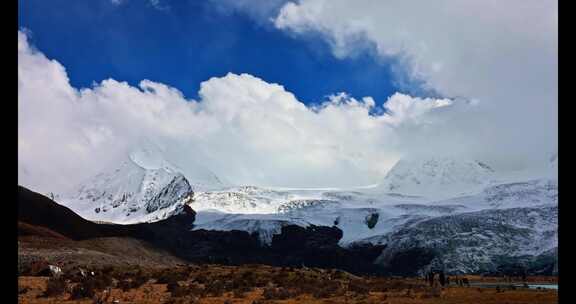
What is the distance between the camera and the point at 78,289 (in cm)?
3841

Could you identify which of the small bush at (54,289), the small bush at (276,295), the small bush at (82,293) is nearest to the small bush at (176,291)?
the small bush at (82,293)

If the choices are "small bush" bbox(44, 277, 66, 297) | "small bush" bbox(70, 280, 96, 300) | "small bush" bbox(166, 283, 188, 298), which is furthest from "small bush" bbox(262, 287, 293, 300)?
"small bush" bbox(44, 277, 66, 297)

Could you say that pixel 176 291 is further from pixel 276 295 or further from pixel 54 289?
pixel 54 289

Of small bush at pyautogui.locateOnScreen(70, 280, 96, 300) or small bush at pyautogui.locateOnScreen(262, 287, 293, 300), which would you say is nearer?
small bush at pyautogui.locateOnScreen(70, 280, 96, 300)

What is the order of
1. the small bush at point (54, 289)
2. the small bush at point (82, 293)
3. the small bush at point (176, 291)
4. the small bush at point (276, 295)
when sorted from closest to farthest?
1. the small bush at point (82, 293)
2. the small bush at point (54, 289)
3. the small bush at point (176, 291)
4. the small bush at point (276, 295)

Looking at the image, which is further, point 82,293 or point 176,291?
point 176,291

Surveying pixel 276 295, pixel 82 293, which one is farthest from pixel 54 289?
pixel 276 295

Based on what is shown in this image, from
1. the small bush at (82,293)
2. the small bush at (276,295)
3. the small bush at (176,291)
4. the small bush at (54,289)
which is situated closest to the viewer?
the small bush at (82,293)

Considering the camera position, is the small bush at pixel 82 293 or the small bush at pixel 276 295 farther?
the small bush at pixel 276 295

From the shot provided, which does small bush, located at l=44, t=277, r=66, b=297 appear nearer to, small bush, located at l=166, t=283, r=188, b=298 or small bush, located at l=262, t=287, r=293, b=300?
small bush, located at l=166, t=283, r=188, b=298

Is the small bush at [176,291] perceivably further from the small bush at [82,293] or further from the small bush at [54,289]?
the small bush at [54,289]

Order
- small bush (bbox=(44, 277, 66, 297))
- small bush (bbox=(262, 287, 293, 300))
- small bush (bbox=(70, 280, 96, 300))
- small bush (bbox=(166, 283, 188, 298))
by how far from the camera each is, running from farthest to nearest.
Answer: small bush (bbox=(262, 287, 293, 300)), small bush (bbox=(166, 283, 188, 298)), small bush (bbox=(44, 277, 66, 297)), small bush (bbox=(70, 280, 96, 300))
